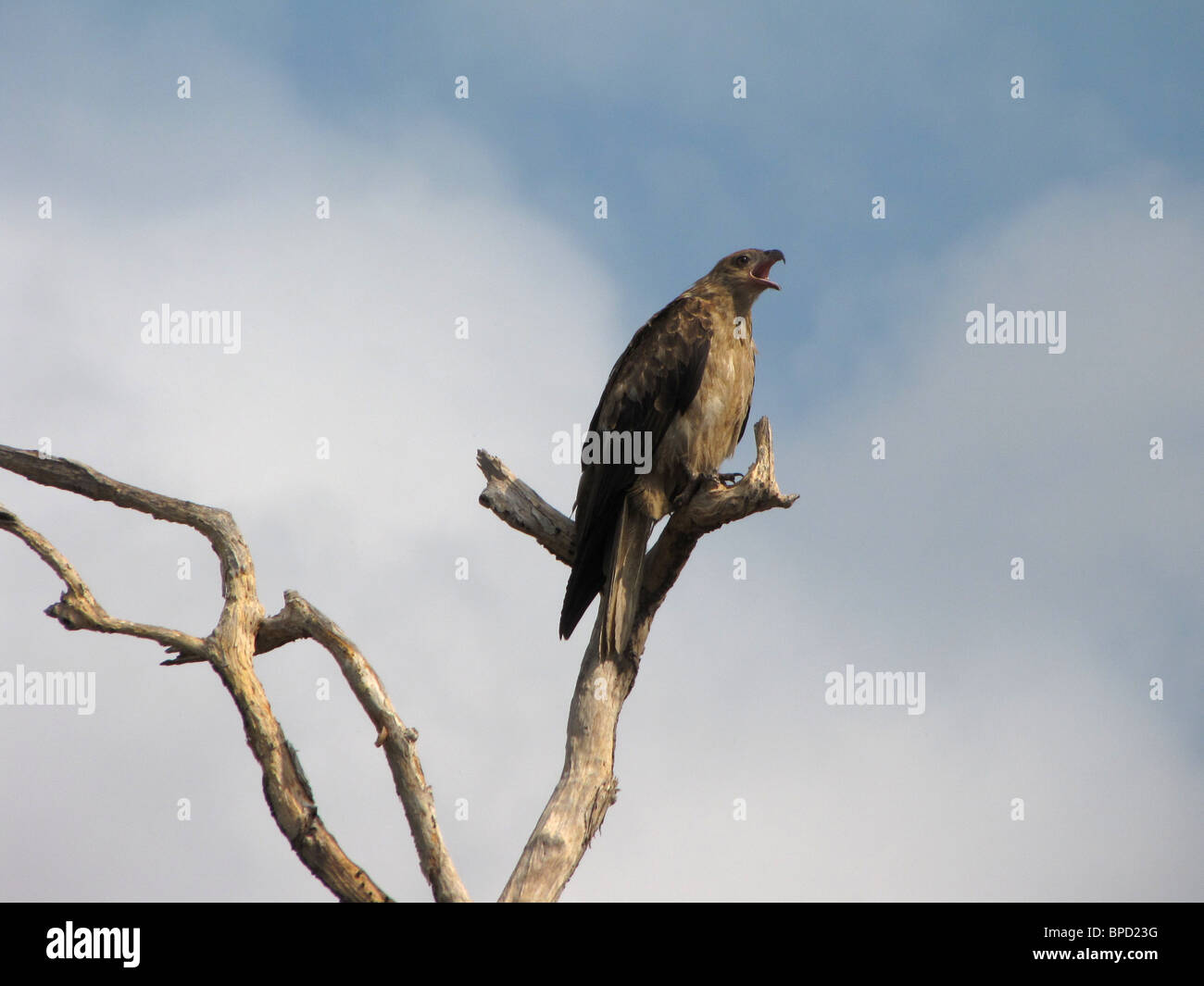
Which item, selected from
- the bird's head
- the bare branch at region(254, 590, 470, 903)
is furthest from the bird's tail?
the bird's head

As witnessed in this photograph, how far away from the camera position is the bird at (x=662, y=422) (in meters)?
5.89

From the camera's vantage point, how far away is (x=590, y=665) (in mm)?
5582

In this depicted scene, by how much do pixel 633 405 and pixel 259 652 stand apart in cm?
244

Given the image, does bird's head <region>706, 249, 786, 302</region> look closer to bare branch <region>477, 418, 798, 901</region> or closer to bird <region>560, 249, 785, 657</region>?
bird <region>560, 249, 785, 657</region>

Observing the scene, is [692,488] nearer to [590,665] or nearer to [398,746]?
[590,665]

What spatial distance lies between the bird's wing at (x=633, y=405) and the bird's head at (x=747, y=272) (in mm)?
273

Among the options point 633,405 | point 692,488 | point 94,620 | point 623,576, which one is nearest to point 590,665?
point 623,576

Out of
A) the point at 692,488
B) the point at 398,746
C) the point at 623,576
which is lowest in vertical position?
the point at 398,746

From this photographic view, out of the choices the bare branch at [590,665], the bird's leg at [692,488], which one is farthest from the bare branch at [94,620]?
the bird's leg at [692,488]

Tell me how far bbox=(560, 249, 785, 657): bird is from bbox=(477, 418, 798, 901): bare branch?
0.37ft

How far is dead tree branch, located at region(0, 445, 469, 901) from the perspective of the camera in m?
4.88

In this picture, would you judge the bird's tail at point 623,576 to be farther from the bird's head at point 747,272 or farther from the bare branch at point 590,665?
the bird's head at point 747,272
